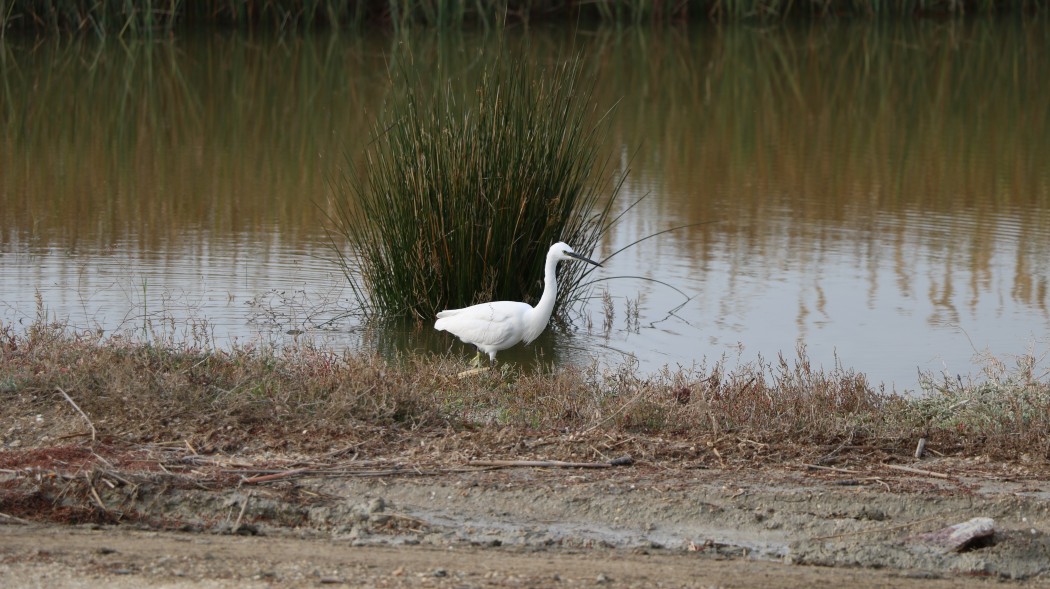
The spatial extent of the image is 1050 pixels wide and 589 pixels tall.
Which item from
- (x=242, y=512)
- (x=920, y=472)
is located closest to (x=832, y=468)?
(x=920, y=472)

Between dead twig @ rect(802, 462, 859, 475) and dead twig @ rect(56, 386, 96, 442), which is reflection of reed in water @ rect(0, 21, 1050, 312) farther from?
dead twig @ rect(802, 462, 859, 475)

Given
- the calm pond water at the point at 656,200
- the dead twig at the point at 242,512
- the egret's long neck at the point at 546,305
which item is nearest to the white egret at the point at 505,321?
the egret's long neck at the point at 546,305

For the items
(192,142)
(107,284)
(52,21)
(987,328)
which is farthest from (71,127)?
(987,328)

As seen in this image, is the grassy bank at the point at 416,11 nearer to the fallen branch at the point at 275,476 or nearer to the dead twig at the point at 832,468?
the dead twig at the point at 832,468

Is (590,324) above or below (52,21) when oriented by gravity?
below

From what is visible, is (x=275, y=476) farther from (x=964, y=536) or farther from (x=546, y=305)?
(x=546, y=305)

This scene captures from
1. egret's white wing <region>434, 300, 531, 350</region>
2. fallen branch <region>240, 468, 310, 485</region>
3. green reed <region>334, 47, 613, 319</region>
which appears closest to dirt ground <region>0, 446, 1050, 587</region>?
fallen branch <region>240, 468, 310, 485</region>

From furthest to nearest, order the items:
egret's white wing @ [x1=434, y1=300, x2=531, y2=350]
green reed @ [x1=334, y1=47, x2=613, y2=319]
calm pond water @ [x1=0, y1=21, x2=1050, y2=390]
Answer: calm pond water @ [x1=0, y1=21, x2=1050, y2=390], green reed @ [x1=334, y1=47, x2=613, y2=319], egret's white wing @ [x1=434, y1=300, x2=531, y2=350]

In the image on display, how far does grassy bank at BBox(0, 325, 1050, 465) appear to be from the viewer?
4703 millimetres

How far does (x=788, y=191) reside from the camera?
11.4m

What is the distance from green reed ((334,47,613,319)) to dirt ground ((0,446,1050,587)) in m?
2.85

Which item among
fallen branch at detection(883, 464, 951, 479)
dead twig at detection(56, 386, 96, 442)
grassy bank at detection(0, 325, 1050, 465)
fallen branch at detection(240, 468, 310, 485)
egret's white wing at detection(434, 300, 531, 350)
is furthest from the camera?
egret's white wing at detection(434, 300, 531, 350)

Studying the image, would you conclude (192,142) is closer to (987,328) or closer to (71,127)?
(71,127)

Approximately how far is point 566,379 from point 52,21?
18.5 meters
